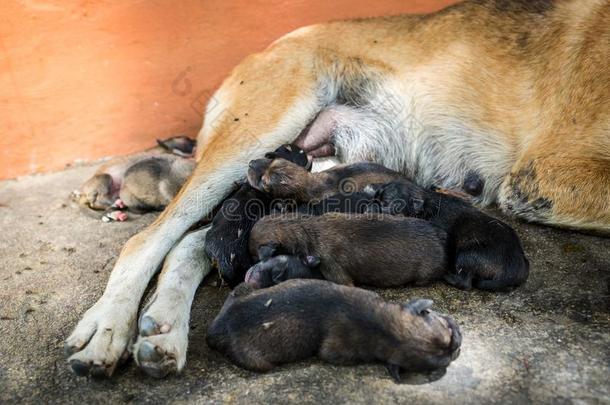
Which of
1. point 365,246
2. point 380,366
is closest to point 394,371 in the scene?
point 380,366

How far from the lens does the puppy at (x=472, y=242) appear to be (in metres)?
2.90

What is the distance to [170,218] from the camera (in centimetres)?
342

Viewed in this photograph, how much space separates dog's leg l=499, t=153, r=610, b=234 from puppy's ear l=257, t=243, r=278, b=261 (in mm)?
1481

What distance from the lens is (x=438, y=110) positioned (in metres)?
3.88

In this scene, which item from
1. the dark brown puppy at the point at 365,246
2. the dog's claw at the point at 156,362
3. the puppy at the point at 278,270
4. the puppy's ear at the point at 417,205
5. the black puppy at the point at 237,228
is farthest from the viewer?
the puppy's ear at the point at 417,205

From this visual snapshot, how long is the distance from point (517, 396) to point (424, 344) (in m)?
0.38

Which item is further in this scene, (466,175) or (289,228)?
Answer: (466,175)

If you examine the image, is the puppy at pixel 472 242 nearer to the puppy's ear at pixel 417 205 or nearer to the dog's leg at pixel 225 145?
the puppy's ear at pixel 417 205

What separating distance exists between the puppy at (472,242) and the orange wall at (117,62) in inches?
76.4

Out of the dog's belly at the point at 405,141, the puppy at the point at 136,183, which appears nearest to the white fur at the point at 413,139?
the dog's belly at the point at 405,141

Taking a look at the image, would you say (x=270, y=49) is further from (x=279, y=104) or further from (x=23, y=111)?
(x=23, y=111)

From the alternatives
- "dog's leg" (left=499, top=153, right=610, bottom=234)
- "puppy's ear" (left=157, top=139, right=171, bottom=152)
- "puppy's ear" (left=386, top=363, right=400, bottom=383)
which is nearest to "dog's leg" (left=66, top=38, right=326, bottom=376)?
"puppy's ear" (left=157, top=139, right=171, bottom=152)

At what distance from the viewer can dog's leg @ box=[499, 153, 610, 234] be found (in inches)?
134

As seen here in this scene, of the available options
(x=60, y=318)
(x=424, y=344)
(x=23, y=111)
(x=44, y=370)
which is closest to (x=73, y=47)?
(x=23, y=111)
